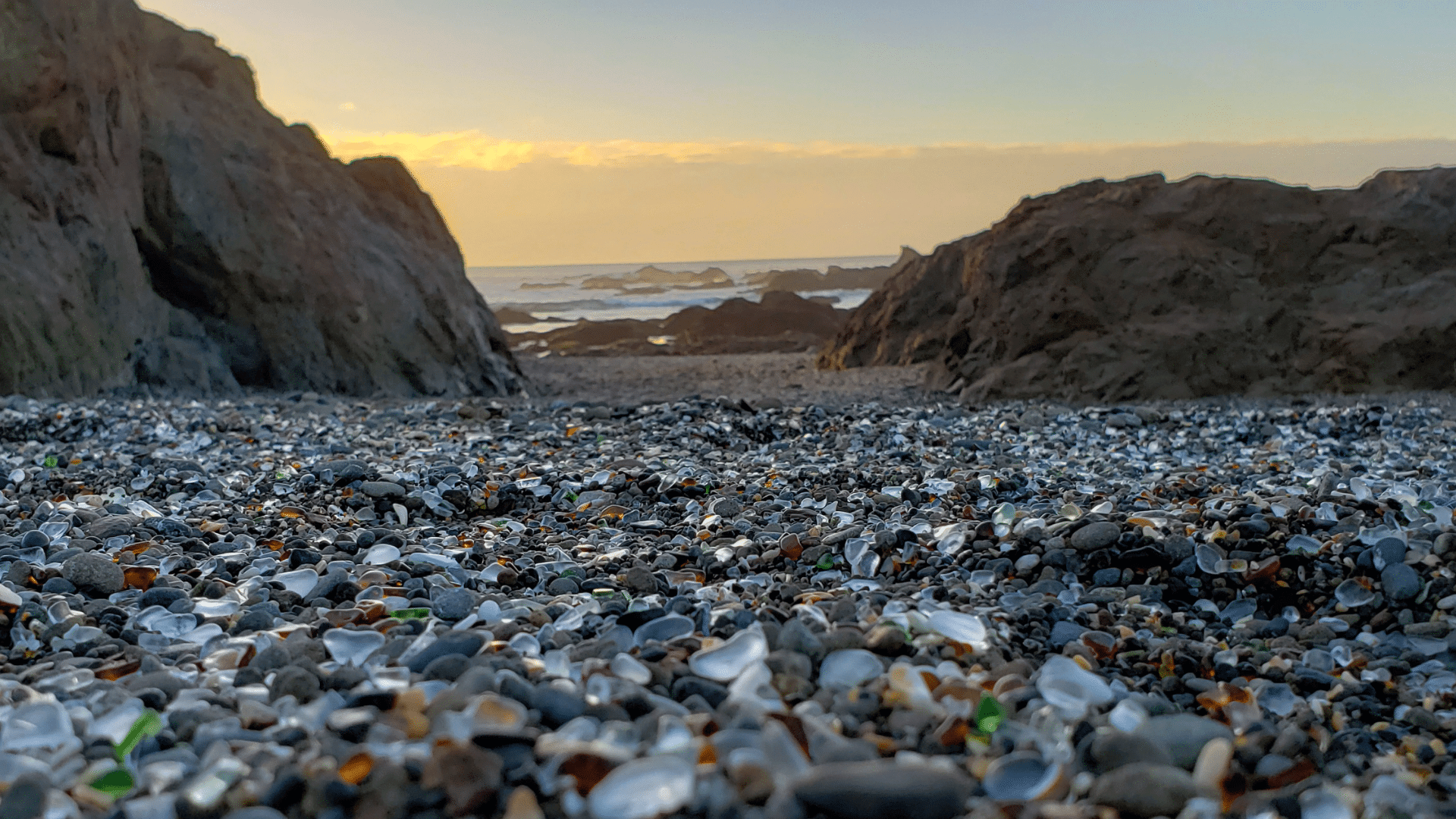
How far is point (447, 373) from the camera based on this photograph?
12.1 metres

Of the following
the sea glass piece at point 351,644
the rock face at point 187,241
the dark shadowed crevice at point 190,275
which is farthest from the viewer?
the dark shadowed crevice at point 190,275

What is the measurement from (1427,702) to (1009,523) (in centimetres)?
117

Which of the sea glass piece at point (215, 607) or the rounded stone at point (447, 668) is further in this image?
the sea glass piece at point (215, 607)

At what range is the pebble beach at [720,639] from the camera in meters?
1.21

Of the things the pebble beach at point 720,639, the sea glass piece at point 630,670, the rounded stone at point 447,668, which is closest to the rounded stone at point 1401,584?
the pebble beach at point 720,639

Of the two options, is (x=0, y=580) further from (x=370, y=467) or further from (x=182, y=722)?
(x=370, y=467)

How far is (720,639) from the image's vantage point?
1.84 meters

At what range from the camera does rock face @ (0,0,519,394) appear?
26.1 feet

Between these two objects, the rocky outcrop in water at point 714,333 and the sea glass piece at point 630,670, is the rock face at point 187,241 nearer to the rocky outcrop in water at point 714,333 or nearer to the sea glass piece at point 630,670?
the sea glass piece at point 630,670

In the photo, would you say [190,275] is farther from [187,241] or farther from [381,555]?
[381,555]

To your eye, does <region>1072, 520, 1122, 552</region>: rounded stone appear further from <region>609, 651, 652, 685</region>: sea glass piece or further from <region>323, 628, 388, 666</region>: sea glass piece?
<region>323, 628, 388, 666</region>: sea glass piece

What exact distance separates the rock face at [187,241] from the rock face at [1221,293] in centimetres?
731

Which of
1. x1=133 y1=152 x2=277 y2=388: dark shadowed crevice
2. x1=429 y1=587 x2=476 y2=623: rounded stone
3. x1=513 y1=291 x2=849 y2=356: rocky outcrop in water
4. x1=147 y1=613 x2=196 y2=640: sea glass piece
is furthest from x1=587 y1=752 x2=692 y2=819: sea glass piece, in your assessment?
x1=513 y1=291 x2=849 y2=356: rocky outcrop in water

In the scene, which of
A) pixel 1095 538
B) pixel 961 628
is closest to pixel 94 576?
pixel 961 628
